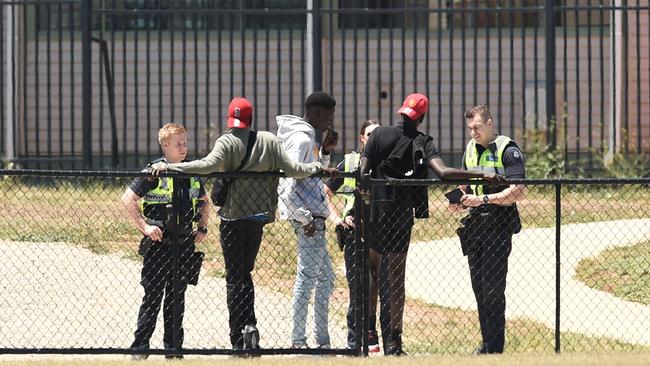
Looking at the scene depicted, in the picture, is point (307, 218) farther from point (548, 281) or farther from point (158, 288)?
point (548, 281)

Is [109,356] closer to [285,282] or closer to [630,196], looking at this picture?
[285,282]

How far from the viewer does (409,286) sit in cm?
1359

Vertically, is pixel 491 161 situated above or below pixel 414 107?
below

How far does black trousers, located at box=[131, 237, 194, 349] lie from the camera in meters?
9.97

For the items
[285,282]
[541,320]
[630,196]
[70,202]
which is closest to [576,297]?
[541,320]

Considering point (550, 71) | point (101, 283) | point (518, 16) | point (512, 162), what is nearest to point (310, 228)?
point (512, 162)

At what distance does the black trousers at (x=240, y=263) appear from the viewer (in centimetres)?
990

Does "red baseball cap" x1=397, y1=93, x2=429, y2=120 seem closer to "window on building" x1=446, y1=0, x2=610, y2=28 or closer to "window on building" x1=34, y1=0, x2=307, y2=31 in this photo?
"window on building" x1=446, y1=0, x2=610, y2=28

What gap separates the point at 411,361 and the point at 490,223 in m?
1.19

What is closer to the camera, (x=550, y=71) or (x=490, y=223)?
(x=490, y=223)

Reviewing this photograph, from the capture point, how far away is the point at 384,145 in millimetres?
10273

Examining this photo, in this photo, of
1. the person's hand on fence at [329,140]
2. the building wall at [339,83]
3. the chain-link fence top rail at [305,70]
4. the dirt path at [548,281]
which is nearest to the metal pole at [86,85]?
the chain-link fence top rail at [305,70]

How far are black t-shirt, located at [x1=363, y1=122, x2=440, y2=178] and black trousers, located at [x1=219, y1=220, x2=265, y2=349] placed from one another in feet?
3.01

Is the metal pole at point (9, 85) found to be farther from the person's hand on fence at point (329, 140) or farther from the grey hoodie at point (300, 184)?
the grey hoodie at point (300, 184)
